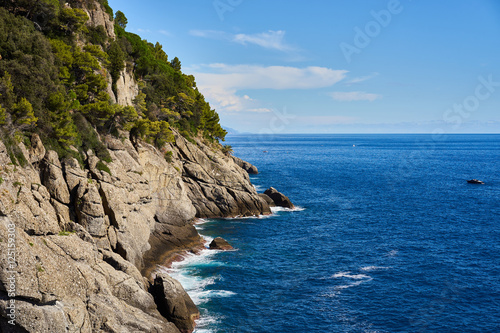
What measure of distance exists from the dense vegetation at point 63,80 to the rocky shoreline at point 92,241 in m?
2.26

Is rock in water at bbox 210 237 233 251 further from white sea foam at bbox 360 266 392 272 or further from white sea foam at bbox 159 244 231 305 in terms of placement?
white sea foam at bbox 360 266 392 272

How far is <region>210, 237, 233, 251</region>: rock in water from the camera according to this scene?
55.1m

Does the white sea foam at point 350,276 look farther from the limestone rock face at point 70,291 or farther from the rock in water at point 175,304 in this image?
the limestone rock face at point 70,291

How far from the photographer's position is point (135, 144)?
57.0 metres

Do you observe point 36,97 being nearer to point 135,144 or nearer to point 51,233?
point 51,233

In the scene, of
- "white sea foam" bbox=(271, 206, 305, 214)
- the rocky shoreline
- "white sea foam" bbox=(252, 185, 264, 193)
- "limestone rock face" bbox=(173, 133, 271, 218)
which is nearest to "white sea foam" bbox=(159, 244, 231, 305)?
the rocky shoreline

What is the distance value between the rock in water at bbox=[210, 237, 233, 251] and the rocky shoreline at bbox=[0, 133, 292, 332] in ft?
5.91

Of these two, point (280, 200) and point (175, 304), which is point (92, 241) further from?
point (280, 200)

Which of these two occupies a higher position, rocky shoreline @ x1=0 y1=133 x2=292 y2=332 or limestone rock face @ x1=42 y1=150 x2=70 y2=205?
limestone rock face @ x1=42 y1=150 x2=70 y2=205

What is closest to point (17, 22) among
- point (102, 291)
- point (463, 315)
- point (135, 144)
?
point (135, 144)

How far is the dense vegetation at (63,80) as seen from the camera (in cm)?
3547

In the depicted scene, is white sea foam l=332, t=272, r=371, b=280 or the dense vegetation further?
white sea foam l=332, t=272, r=371, b=280

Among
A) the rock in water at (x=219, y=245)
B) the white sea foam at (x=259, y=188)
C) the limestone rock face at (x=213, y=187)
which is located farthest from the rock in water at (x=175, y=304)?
the white sea foam at (x=259, y=188)

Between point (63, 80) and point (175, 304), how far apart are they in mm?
29535
